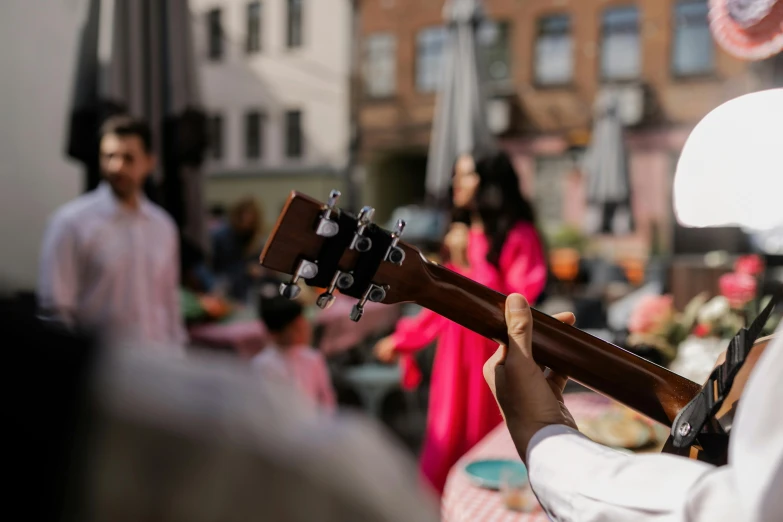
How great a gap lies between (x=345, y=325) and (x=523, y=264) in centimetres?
222

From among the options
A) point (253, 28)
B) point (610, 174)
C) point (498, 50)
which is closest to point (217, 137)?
point (253, 28)

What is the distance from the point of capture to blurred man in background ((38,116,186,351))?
100 inches

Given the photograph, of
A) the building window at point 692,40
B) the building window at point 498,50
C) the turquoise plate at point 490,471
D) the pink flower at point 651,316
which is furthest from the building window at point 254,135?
the turquoise plate at point 490,471

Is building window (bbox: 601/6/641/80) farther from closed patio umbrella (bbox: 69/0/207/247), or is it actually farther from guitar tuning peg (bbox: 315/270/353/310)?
guitar tuning peg (bbox: 315/270/353/310)

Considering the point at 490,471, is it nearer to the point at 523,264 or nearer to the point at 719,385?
the point at 719,385

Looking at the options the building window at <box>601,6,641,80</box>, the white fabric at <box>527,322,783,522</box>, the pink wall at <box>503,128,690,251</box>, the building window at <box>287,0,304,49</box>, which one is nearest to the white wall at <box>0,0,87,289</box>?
the white fabric at <box>527,322,783,522</box>

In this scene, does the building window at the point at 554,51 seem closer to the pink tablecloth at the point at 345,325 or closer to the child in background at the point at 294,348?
the pink tablecloth at the point at 345,325

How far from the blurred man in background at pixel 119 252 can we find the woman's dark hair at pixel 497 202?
135 cm

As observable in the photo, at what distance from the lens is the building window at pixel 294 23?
18.5 m

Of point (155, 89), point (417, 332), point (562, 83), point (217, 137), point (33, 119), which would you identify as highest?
point (562, 83)

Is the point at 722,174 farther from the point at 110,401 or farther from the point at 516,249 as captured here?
the point at 516,249

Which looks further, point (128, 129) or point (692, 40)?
point (692, 40)

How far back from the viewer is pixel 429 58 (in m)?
16.4

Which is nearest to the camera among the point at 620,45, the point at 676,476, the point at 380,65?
the point at 676,476
